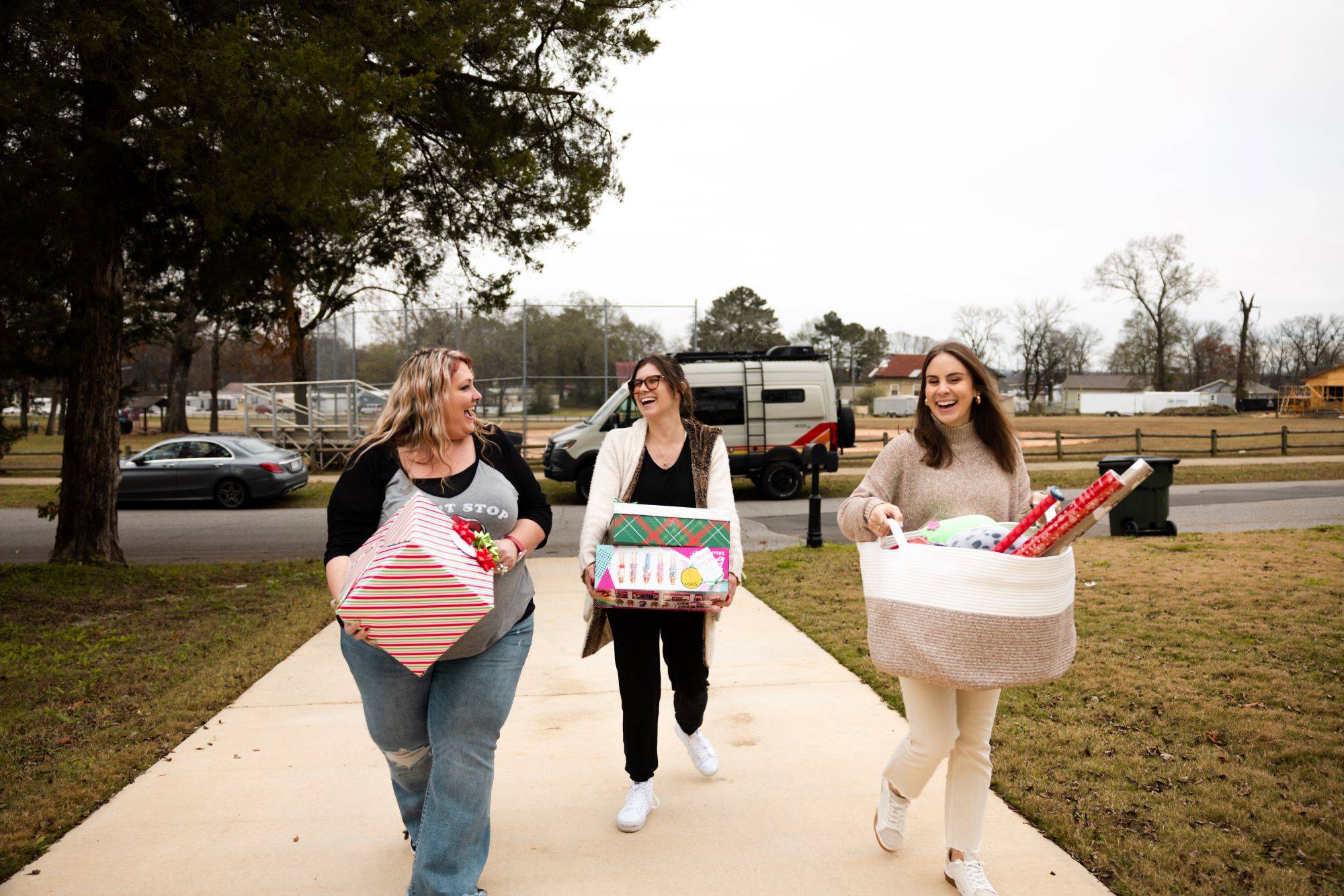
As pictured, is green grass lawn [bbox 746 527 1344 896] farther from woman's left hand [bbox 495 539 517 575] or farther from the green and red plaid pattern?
woman's left hand [bbox 495 539 517 575]

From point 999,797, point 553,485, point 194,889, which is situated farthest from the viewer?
point 553,485

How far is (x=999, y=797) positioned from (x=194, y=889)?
3.05 metres

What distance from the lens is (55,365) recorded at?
27.1 ft

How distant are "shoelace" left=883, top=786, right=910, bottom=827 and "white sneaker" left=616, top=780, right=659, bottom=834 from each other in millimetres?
918

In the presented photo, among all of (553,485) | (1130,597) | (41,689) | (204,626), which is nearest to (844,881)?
(41,689)

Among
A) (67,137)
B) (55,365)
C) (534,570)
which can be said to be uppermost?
(67,137)

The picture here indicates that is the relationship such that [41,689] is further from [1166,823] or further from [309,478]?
[309,478]

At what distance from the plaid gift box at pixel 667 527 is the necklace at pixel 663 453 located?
0.30 meters


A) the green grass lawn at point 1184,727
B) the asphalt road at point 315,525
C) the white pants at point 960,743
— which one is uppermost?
the white pants at point 960,743

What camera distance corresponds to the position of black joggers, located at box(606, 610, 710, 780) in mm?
3402

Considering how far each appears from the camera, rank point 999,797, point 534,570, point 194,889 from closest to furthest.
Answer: point 194,889 → point 999,797 → point 534,570

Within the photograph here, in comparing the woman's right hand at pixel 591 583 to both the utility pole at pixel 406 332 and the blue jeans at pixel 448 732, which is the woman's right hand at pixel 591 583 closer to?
the blue jeans at pixel 448 732

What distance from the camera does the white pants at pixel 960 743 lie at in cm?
286

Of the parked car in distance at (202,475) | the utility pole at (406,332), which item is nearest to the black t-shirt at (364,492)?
the parked car in distance at (202,475)
